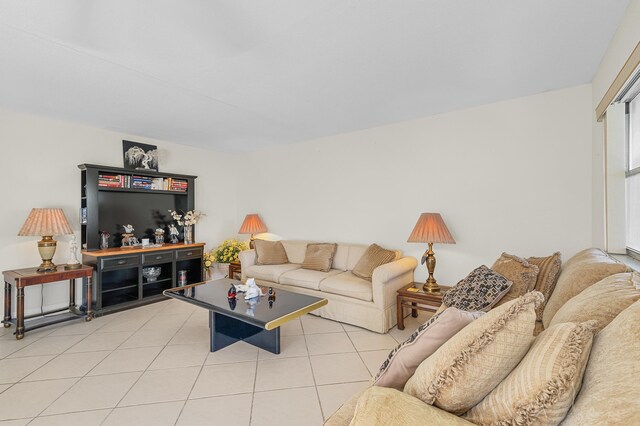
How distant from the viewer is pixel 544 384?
76 cm

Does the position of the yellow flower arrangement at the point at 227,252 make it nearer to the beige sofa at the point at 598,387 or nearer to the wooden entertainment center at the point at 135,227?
the wooden entertainment center at the point at 135,227

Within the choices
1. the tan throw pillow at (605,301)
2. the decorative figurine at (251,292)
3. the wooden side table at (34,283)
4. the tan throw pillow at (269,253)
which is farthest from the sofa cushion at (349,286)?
the wooden side table at (34,283)

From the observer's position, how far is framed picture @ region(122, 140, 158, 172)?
13.6 feet

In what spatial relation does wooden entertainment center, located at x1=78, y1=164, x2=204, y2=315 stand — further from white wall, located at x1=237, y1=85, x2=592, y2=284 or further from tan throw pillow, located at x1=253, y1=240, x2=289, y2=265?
white wall, located at x1=237, y1=85, x2=592, y2=284

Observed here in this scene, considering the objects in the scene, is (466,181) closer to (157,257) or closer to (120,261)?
(157,257)

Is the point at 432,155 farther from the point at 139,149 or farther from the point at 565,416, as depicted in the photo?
the point at 139,149

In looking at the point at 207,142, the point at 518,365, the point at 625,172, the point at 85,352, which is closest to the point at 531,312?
the point at 518,365

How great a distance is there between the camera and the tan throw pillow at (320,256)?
3.93 m

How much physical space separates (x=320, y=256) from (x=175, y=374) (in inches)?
84.6

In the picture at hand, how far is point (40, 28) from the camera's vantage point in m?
1.83

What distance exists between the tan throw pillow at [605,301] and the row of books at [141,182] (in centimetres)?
468

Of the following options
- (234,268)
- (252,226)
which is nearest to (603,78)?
(252,226)

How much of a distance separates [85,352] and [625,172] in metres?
4.58

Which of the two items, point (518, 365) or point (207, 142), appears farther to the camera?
point (207, 142)
